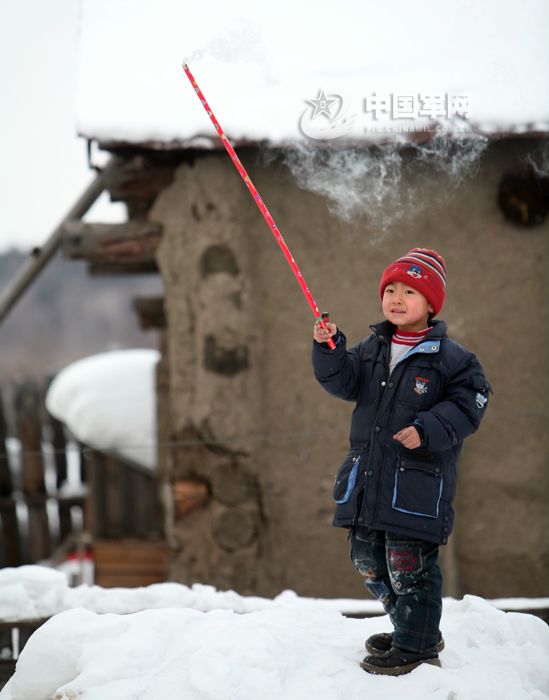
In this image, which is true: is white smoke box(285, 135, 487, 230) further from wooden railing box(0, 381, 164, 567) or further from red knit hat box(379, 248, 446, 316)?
wooden railing box(0, 381, 164, 567)

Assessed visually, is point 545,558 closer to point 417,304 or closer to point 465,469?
point 465,469

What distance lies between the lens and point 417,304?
2.41m

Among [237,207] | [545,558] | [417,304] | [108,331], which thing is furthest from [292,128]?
[108,331]

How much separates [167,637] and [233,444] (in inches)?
77.1

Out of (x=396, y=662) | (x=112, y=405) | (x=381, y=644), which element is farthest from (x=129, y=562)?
(x=396, y=662)

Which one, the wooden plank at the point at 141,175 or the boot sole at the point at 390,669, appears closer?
the boot sole at the point at 390,669

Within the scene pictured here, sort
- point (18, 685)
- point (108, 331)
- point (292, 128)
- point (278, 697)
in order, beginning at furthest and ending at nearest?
point (108, 331) < point (292, 128) < point (18, 685) < point (278, 697)

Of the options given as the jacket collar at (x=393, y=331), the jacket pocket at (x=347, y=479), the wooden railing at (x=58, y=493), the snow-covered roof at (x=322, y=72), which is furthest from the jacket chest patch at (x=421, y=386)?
the wooden railing at (x=58, y=493)

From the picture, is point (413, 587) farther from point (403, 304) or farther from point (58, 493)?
point (58, 493)

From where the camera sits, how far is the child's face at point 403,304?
2.41 m

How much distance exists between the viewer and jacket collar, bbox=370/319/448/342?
95.1 inches

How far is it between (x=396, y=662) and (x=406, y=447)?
0.60 metres

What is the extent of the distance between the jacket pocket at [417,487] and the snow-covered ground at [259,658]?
17.4 inches

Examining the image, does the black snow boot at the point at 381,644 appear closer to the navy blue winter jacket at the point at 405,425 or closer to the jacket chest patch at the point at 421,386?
the navy blue winter jacket at the point at 405,425
